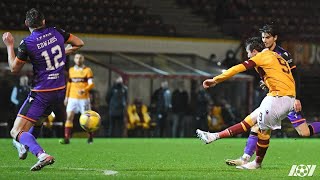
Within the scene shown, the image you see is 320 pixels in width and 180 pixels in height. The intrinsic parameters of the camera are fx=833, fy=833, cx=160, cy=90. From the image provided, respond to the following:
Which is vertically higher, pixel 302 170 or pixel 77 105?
pixel 302 170

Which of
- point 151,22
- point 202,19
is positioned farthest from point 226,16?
point 151,22

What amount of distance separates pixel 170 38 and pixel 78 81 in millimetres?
11664

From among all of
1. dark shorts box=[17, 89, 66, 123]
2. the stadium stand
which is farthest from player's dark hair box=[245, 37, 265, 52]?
the stadium stand

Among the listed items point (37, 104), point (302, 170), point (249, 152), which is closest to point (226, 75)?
point (249, 152)

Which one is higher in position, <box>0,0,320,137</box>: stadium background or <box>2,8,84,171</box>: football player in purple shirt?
<box>2,8,84,171</box>: football player in purple shirt

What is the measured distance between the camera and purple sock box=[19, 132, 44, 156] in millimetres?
10672

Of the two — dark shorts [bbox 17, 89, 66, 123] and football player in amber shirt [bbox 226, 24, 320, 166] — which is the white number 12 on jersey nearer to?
dark shorts [bbox 17, 89, 66, 123]

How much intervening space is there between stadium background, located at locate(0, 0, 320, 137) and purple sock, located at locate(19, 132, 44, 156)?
1671 centimetres

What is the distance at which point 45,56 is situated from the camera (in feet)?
36.4

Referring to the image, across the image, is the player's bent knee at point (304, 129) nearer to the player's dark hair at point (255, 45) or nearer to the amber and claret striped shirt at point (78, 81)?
the player's dark hair at point (255, 45)

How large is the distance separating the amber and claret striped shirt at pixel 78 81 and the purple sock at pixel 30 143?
9221mm

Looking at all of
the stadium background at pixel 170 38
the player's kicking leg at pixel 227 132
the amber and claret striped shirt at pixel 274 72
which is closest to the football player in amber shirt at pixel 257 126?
the player's kicking leg at pixel 227 132

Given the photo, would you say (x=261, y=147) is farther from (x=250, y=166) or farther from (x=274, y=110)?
(x=274, y=110)

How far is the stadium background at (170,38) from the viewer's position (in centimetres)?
2952
